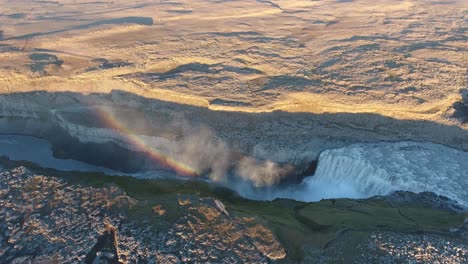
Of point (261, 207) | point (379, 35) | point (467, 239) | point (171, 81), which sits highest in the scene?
point (379, 35)

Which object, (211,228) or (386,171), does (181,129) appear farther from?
(386,171)

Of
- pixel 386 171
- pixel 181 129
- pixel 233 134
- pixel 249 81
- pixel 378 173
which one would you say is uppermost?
pixel 249 81

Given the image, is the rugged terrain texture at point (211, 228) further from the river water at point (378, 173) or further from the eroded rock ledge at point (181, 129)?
the eroded rock ledge at point (181, 129)

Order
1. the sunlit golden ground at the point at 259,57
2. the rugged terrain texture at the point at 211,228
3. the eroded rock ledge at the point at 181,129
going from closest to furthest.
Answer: the rugged terrain texture at the point at 211,228 → the eroded rock ledge at the point at 181,129 → the sunlit golden ground at the point at 259,57

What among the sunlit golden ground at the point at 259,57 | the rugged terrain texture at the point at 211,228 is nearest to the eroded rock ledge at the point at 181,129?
the sunlit golden ground at the point at 259,57

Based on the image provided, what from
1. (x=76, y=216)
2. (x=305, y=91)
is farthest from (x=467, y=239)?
(x=76, y=216)

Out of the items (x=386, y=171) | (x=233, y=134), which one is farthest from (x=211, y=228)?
(x=386, y=171)

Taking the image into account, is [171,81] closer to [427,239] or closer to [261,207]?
[261,207]
